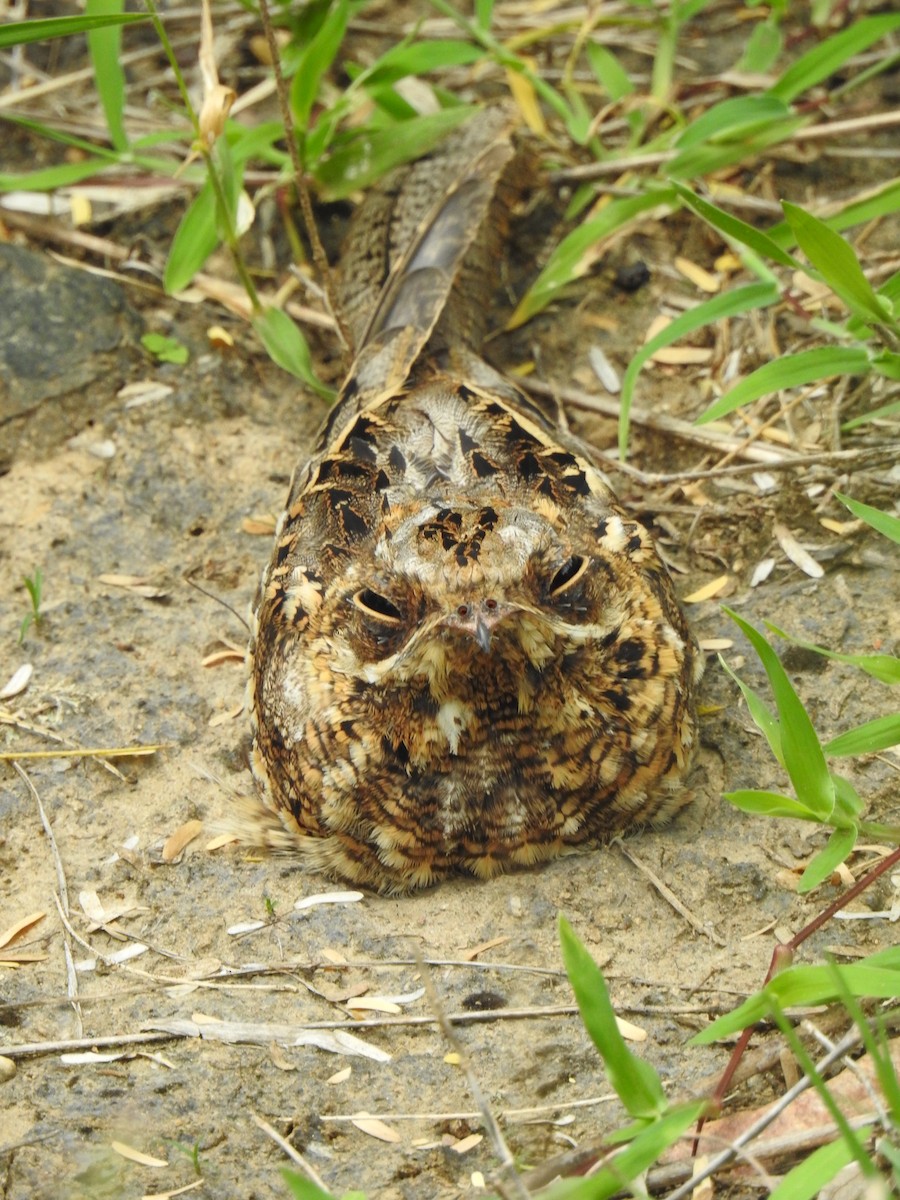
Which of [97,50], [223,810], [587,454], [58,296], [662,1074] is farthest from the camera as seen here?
[58,296]

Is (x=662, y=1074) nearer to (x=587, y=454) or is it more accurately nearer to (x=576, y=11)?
(x=587, y=454)

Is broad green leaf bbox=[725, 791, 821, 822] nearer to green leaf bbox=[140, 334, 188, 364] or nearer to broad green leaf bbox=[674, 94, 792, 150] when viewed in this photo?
broad green leaf bbox=[674, 94, 792, 150]

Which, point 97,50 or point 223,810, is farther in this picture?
point 97,50

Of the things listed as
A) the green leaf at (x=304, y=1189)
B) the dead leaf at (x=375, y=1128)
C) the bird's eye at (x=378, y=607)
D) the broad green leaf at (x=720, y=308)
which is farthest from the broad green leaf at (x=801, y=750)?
the broad green leaf at (x=720, y=308)

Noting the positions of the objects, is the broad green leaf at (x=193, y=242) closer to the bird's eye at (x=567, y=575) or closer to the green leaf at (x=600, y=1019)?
the bird's eye at (x=567, y=575)

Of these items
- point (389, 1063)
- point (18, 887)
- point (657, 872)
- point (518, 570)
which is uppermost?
point (518, 570)

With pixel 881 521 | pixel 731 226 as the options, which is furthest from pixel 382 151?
pixel 881 521

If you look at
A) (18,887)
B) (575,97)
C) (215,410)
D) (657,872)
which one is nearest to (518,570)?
(657,872)
